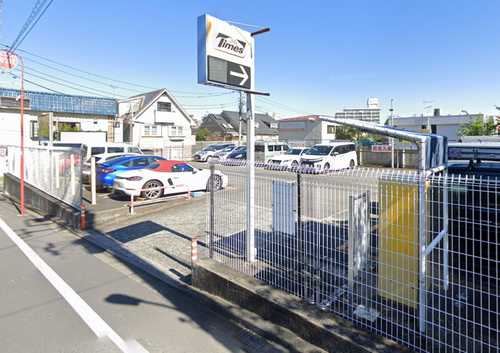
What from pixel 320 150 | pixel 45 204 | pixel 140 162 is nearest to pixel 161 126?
pixel 320 150

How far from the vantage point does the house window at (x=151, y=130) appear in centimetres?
3772

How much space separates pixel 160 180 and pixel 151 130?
28.8 metres

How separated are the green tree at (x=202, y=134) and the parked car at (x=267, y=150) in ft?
90.3

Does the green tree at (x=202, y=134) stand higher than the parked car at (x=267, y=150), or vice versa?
the green tree at (x=202, y=134)

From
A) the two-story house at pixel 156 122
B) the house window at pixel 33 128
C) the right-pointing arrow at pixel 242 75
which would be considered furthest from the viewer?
the two-story house at pixel 156 122

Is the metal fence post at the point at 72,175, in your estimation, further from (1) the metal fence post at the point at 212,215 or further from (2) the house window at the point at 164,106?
(2) the house window at the point at 164,106

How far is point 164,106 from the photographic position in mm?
39469

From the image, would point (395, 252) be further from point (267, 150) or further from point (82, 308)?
point (267, 150)

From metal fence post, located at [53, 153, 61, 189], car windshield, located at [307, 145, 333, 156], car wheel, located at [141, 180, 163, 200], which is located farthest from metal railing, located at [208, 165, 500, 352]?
car windshield, located at [307, 145, 333, 156]

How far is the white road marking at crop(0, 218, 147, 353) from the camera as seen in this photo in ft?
11.5

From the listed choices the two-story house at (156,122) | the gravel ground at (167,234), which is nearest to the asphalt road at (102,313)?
the gravel ground at (167,234)

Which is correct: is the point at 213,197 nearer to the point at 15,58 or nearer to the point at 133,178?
the point at 133,178

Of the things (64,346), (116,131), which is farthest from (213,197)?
(116,131)

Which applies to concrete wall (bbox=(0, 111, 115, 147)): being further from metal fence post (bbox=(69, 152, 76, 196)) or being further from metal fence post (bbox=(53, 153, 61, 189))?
metal fence post (bbox=(69, 152, 76, 196))
